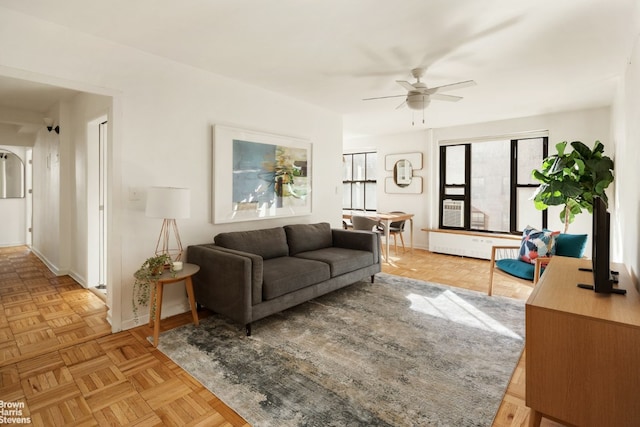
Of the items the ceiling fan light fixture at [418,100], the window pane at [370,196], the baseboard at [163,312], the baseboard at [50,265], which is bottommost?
the baseboard at [163,312]

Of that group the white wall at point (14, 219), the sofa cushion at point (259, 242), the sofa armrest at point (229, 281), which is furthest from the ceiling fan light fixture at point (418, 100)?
the white wall at point (14, 219)

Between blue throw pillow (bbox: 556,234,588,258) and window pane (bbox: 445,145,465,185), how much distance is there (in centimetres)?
276

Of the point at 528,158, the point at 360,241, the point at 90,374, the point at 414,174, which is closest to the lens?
the point at 90,374

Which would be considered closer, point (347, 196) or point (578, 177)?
point (578, 177)

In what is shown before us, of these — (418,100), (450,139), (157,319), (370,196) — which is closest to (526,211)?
(450,139)

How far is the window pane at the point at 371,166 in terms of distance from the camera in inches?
295

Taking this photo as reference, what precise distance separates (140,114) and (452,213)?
5.37 m

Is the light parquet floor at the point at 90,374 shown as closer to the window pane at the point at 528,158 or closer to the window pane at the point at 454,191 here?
the window pane at the point at 528,158

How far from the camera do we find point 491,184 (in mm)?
5793

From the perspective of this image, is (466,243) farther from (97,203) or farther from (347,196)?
(97,203)

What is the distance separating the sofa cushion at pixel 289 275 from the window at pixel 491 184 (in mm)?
3780

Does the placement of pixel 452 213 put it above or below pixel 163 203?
below

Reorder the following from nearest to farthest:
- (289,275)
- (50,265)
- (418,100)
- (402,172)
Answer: (289,275), (418,100), (50,265), (402,172)

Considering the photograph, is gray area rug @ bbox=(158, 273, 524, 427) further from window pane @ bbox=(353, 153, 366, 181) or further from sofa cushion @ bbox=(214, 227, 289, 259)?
window pane @ bbox=(353, 153, 366, 181)
